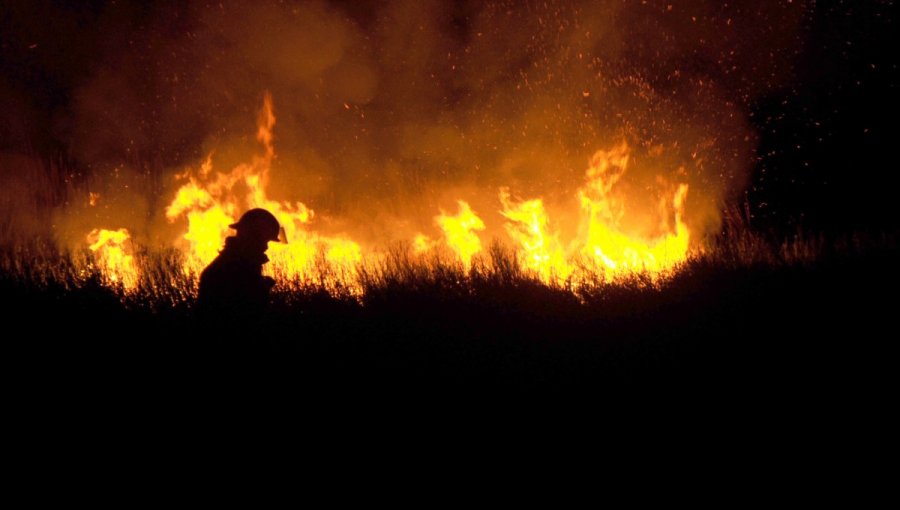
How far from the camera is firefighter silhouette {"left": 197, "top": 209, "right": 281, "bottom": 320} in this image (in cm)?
493

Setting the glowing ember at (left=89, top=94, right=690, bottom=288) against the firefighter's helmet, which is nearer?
the firefighter's helmet

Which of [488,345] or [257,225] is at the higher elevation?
[257,225]

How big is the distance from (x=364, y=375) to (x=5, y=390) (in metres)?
2.10

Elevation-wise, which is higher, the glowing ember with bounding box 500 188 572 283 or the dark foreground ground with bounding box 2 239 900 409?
the glowing ember with bounding box 500 188 572 283

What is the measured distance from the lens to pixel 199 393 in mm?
3914

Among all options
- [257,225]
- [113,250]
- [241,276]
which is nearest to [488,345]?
[241,276]

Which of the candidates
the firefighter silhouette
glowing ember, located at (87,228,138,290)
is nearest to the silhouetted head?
the firefighter silhouette

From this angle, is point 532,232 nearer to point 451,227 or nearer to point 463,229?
point 463,229

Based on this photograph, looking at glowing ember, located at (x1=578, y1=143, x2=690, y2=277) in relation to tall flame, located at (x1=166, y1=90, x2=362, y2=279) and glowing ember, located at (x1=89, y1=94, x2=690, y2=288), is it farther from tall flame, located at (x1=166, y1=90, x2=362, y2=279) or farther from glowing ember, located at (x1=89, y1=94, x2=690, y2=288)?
tall flame, located at (x1=166, y1=90, x2=362, y2=279)

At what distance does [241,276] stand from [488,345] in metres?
2.07

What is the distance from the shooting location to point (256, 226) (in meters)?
5.56

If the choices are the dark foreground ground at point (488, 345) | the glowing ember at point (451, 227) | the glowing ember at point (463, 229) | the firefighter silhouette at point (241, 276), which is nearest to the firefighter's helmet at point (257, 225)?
the firefighter silhouette at point (241, 276)

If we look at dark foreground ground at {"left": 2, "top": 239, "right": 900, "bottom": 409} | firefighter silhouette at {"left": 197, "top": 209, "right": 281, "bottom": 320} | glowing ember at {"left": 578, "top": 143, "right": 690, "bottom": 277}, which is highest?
glowing ember at {"left": 578, "top": 143, "right": 690, "bottom": 277}

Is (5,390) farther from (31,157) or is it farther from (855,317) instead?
(31,157)
